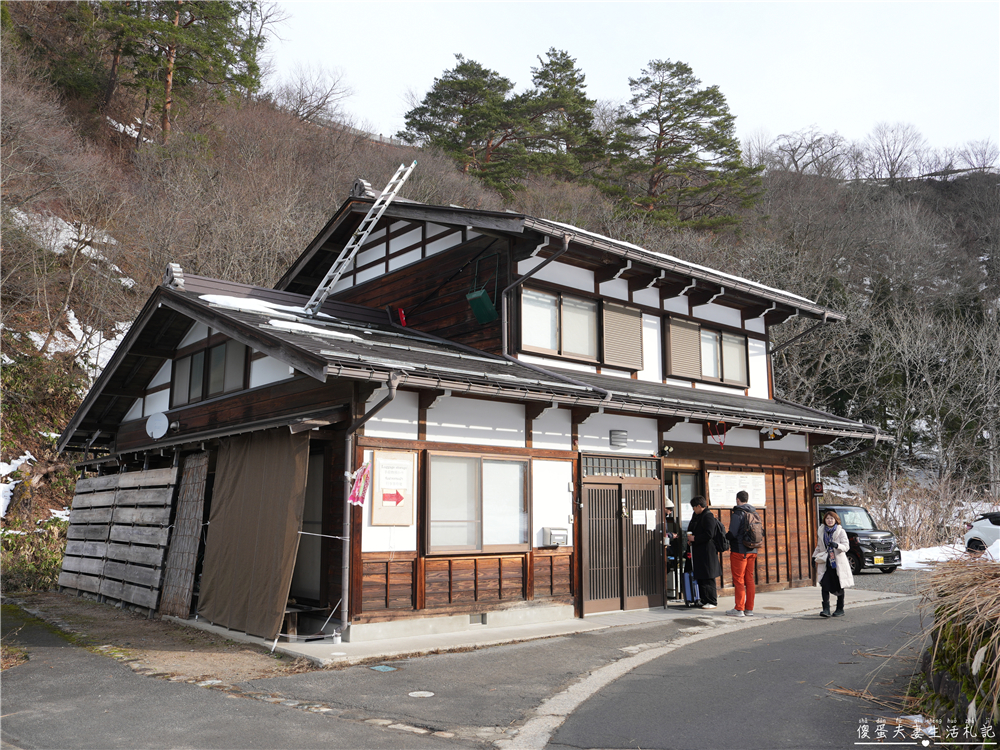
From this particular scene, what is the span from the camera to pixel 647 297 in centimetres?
1445

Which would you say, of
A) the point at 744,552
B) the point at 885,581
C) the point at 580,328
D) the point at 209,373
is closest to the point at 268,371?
the point at 209,373

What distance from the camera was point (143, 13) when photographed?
2777 centimetres

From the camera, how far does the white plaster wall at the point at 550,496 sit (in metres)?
10.9

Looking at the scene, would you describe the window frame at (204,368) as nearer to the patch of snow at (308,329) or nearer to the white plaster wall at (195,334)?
the white plaster wall at (195,334)

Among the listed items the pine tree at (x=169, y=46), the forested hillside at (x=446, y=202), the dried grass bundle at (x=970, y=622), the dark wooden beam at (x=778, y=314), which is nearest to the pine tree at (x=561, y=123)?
the forested hillside at (x=446, y=202)

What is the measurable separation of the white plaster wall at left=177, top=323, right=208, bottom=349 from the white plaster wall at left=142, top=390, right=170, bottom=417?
3.42 feet

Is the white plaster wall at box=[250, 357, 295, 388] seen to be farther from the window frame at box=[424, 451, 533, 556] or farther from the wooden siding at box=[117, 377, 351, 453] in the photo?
the window frame at box=[424, 451, 533, 556]

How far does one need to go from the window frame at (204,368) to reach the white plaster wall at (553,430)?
4449mm

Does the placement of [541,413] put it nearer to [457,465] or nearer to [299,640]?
[457,465]

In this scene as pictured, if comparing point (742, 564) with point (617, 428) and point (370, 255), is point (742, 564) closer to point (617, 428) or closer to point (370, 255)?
point (617, 428)

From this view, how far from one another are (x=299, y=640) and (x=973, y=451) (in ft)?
96.1

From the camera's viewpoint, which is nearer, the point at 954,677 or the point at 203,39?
the point at 954,677

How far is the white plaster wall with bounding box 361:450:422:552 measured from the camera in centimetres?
920

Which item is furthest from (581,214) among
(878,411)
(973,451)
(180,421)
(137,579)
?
(137,579)
